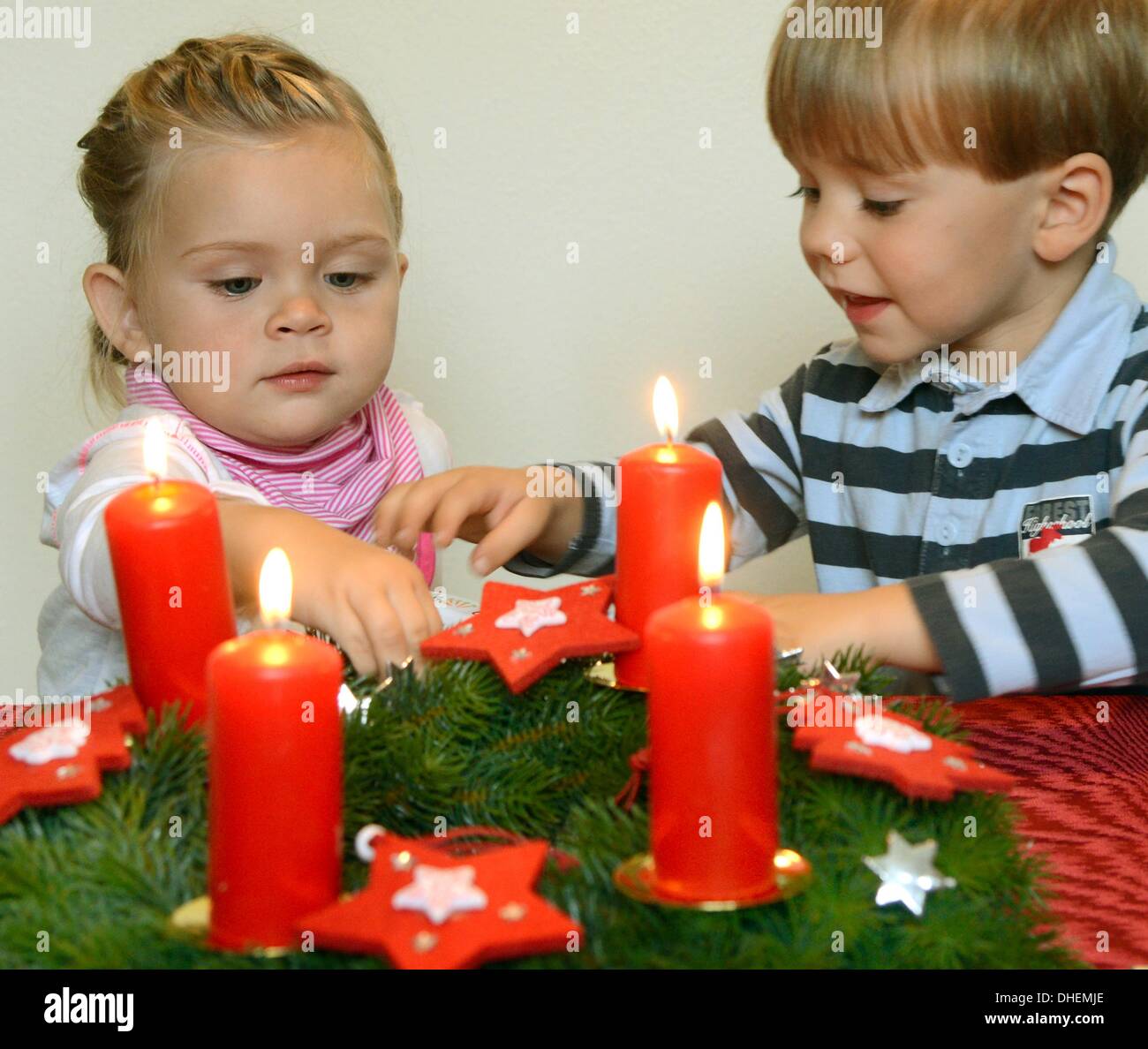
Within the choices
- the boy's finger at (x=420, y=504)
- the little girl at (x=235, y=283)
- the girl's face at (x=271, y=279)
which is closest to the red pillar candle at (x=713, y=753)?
the boy's finger at (x=420, y=504)

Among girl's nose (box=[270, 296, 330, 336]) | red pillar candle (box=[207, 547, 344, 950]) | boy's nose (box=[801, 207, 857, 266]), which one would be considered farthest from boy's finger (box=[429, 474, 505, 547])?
red pillar candle (box=[207, 547, 344, 950])

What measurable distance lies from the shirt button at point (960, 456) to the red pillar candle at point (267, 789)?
2.80 ft

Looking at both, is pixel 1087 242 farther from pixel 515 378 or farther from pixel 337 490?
pixel 515 378

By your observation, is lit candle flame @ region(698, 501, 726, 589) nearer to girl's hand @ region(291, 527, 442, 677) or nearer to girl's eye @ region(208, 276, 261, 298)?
girl's hand @ region(291, 527, 442, 677)

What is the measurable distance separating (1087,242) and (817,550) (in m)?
0.37

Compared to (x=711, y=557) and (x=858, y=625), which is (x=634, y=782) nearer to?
(x=711, y=557)

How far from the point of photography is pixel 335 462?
1358mm

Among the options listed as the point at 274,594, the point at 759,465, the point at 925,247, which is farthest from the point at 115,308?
the point at 274,594

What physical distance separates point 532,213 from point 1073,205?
0.85m

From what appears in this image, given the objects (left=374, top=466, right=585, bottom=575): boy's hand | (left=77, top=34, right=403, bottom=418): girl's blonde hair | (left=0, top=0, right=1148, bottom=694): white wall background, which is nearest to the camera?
(left=374, top=466, right=585, bottom=575): boy's hand

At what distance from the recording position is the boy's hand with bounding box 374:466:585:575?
1.00 m

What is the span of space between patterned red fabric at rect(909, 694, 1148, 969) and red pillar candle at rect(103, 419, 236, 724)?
0.38 m

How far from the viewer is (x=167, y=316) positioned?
1.23 m
